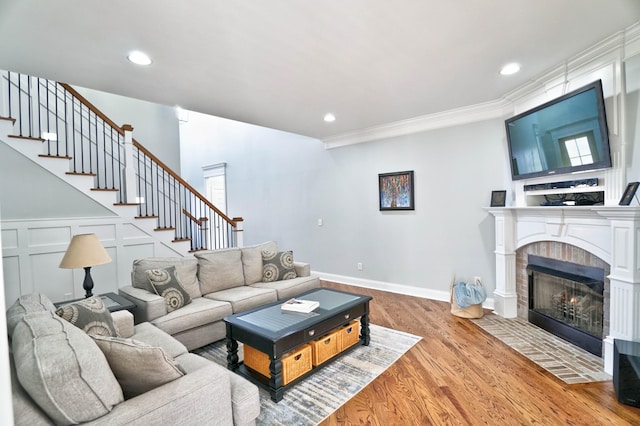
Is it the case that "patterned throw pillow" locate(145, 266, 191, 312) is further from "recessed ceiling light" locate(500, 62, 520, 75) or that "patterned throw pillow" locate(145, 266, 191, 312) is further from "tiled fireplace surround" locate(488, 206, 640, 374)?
"recessed ceiling light" locate(500, 62, 520, 75)

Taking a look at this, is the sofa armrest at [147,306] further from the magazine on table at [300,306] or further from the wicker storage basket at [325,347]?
the wicker storage basket at [325,347]

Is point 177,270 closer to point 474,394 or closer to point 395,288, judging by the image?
point 474,394

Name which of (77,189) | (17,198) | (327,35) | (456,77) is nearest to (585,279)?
(456,77)

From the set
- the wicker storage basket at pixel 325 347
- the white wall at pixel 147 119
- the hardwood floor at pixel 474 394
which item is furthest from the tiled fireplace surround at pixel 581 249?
the white wall at pixel 147 119

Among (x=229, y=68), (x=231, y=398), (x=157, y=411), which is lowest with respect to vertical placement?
(x=231, y=398)

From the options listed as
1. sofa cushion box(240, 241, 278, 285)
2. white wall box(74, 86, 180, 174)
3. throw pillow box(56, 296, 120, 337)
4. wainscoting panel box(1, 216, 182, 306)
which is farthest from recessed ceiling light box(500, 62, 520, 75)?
white wall box(74, 86, 180, 174)

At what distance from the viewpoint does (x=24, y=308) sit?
1.67 metres

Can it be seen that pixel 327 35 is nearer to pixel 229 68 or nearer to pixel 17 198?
pixel 229 68

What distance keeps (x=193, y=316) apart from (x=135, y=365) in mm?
1453

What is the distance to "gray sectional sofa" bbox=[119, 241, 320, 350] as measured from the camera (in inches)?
103

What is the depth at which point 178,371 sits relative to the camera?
4.62ft

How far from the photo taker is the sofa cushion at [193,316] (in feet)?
8.39

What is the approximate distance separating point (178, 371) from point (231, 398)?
0.94 feet

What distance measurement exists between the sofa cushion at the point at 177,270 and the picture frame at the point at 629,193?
376cm
